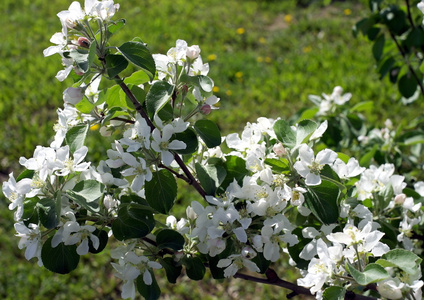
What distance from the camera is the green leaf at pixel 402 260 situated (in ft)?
3.50

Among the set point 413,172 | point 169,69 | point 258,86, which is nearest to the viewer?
point 169,69

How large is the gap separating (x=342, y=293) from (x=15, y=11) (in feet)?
21.5

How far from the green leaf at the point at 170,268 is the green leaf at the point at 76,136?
38 cm

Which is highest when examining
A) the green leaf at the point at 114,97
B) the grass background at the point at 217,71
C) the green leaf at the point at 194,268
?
the green leaf at the point at 114,97

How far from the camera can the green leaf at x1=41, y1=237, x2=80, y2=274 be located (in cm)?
123

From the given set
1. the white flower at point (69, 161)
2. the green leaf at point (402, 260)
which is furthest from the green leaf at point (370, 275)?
the white flower at point (69, 161)

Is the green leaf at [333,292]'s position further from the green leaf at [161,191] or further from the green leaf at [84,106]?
the green leaf at [84,106]

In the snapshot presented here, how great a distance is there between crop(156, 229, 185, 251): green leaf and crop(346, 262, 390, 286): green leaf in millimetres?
446

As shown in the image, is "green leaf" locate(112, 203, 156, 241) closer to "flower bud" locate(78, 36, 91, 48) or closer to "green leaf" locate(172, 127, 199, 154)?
"green leaf" locate(172, 127, 199, 154)

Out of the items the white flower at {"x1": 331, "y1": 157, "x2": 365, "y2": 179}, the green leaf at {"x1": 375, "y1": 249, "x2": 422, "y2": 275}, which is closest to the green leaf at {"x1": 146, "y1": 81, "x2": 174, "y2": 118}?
the white flower at {"x1": 331, "y1": 157, "x2": 365, "y2": 179}

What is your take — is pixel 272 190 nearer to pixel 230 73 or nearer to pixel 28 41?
pixel 230 73

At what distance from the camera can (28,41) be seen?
18.7ft

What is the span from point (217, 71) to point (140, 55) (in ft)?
12.7


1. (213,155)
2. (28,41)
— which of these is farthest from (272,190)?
(28,41)
